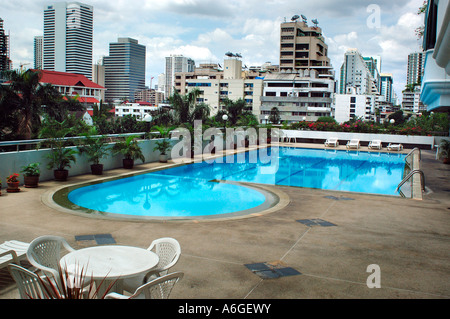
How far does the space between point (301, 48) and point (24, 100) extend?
99.8 m

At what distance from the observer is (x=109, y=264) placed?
4262mm

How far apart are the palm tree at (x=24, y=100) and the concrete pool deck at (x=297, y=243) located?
16.2 metres

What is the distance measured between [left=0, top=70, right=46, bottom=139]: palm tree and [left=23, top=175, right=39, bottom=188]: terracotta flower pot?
14488 millimetres

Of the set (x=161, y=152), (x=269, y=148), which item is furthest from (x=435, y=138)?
(x=161, y=152)

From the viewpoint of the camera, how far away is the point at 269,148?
93.7 ft

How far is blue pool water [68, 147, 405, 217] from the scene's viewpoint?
11.6 metres

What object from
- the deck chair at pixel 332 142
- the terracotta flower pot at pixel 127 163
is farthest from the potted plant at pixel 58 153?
the deck chair at pixel 332 142

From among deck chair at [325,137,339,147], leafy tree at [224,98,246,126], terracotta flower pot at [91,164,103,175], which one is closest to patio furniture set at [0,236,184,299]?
terracotta flower pot at [91,164,103,175]

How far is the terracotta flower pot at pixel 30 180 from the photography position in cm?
1158

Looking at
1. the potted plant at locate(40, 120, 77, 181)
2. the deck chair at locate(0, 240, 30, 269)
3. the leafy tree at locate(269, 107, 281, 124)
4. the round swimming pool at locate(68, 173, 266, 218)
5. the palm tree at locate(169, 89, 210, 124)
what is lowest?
the round swimming pool at locate(68, 173, 266, 218)

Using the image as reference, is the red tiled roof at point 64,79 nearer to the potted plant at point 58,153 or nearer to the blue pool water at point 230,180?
the blue pool water at point 230,180

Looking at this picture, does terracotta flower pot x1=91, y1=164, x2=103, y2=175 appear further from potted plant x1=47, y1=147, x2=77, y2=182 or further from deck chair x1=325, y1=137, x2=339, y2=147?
deck chair x1=325, y1=137, x2=339, y2=147
